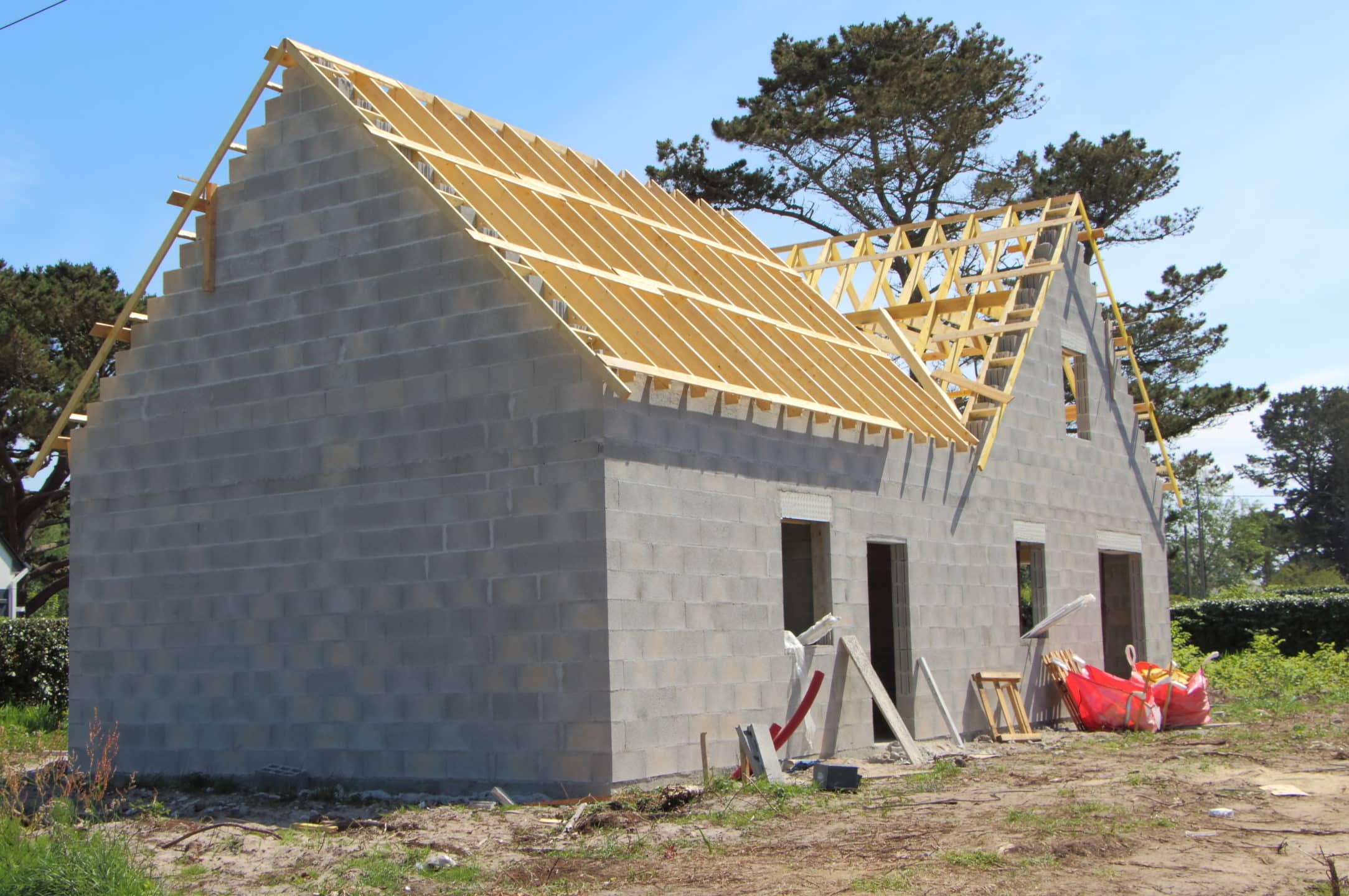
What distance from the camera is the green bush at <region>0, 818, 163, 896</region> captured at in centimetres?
741

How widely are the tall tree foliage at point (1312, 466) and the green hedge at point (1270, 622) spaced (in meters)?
39.9

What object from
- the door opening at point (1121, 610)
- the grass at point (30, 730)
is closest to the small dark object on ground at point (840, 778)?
the grass at point (30, 730)

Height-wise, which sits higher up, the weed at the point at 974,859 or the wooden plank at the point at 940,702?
the wooden plank at the point at 940,702

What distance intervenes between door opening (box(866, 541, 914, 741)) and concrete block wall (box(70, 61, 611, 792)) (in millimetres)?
4595

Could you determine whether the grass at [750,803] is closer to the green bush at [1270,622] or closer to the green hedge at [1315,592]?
the green bush at [1270,622]

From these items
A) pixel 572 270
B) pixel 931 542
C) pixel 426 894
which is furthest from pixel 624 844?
pixel 931 542

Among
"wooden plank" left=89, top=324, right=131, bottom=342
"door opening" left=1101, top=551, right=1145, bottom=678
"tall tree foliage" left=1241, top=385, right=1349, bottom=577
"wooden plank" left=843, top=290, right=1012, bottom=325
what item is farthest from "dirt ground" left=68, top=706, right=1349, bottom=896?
"tall tree foliage" left=1241, top=385, right=1349, bottom=577

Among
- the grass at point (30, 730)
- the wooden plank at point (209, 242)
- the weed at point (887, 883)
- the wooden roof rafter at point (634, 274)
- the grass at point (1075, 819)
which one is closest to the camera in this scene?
the weed at point (887, 883)

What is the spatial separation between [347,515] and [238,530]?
1.41 meters

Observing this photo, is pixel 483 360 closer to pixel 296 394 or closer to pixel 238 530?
pixel 296 394

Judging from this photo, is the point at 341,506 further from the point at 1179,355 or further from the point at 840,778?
the point at 1179,355

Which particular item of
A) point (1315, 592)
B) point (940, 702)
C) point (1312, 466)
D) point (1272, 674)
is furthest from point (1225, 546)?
point (940, 702)

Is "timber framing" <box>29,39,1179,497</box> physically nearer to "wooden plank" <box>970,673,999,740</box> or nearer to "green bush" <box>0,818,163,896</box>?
"wooden plank" <box>970,673,999,740</box>

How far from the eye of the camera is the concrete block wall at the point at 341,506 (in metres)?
11.5
